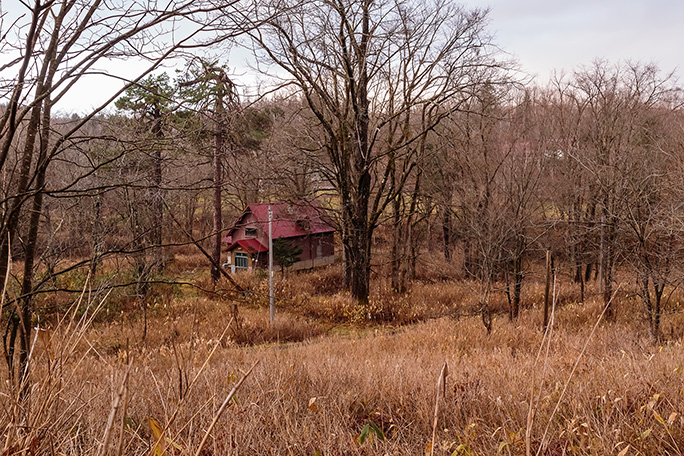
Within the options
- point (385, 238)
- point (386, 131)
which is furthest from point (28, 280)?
point (385, 238)

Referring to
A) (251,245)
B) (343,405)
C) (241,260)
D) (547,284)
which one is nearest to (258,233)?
(251,245)

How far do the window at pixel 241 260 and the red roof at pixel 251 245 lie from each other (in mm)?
422

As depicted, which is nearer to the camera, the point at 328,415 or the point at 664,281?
the point at 328,415

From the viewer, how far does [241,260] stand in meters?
20.1

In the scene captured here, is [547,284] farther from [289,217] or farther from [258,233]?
[258,233]

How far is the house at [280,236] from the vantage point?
19.0m

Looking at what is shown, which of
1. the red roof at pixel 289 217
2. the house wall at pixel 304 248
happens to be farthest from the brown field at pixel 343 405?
the house wall at pixel 304 248

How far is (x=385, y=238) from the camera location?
1025 inches

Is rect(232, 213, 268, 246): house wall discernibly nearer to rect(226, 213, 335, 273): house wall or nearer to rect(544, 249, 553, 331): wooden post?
rect(226, 213, 335, 273): house wall

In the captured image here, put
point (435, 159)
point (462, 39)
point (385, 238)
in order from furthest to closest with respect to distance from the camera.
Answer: point (385, 238), point (435, 159), point (462, 39)

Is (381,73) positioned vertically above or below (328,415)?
above

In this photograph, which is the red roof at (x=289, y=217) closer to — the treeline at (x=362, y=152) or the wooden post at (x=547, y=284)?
the treeline at (x=362, y=152)

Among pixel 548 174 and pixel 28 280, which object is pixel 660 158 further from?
pixel 28 280

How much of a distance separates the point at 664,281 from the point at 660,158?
7.26 meters
